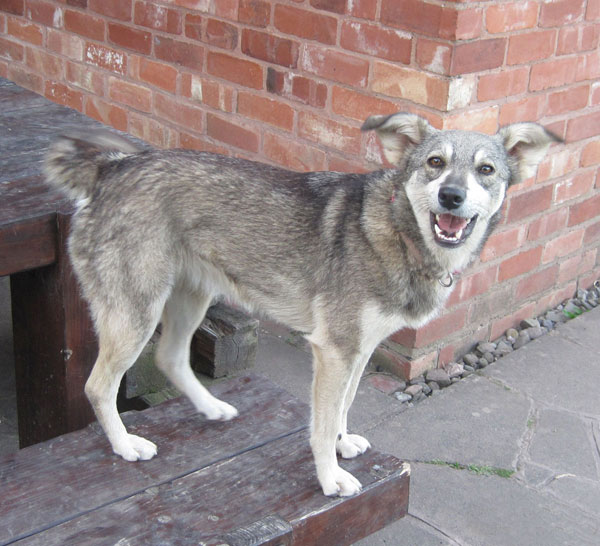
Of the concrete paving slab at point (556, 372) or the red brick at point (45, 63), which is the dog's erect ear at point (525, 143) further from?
the red brick at point (45, 63)

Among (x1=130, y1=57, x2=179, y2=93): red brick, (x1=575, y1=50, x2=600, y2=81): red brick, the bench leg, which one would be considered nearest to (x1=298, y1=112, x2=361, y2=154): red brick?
(x1=130, y1=57, x2=179, y2=93): red brick

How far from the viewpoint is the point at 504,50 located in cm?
370

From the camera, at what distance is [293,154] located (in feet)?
13.6

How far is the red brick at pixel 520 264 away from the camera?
4.33m

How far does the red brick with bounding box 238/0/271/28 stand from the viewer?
4.07 m

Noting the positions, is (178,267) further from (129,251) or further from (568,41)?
(568,41)

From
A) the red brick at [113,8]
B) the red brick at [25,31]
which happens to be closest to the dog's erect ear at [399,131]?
the red brick at [113,8]

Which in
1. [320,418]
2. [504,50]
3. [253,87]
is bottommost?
[320,418]

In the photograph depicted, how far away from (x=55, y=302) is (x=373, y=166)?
5.47 ft

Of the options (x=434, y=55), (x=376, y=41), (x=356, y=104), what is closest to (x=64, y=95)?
(x=356, y=104)

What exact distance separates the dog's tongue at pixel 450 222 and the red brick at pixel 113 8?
2.97 meters

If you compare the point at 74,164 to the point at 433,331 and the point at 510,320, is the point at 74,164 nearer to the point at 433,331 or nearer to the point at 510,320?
the point at 433,331

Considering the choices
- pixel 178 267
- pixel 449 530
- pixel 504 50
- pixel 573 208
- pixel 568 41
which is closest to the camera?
pixel 178 267

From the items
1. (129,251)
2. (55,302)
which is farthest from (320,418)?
(55,302)
